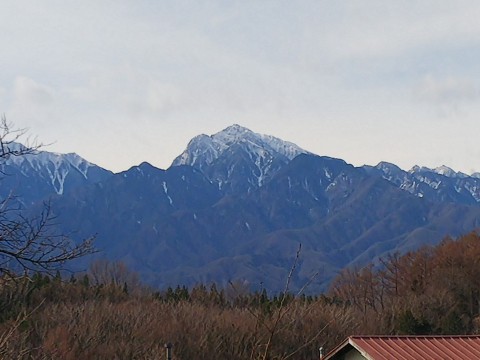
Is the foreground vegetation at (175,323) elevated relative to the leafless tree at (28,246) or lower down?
lower down

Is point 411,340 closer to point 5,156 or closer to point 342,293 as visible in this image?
point 5,156

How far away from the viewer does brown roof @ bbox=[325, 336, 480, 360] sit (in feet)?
51.9

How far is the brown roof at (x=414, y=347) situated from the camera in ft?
51.9

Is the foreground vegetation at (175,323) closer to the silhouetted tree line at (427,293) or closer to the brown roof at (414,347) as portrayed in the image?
the silhouetted tree line at (427,293)

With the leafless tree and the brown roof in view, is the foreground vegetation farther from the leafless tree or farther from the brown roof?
the leafless tree

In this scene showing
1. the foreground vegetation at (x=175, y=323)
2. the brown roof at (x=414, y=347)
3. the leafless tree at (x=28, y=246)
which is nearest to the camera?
the leafless tree at (x=28, y=246)

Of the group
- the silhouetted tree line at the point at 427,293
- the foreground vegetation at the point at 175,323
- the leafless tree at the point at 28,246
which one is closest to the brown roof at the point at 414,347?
the foreground vegetation at the point at 175,323

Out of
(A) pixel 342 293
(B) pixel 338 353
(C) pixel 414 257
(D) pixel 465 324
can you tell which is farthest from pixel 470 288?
(B) pixel 338 353

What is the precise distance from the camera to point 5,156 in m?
7.22

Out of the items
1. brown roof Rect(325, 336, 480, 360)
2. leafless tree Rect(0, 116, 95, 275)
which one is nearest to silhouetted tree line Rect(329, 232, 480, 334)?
brown roof Rect(325, 336, 480, 360)

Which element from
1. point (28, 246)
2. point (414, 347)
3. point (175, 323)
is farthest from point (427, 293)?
point (28, 246)

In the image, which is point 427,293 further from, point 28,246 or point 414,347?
point 28,246

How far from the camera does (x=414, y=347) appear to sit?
16344 mm

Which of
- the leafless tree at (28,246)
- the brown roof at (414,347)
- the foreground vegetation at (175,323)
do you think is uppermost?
the leafless tree at (28,246)
